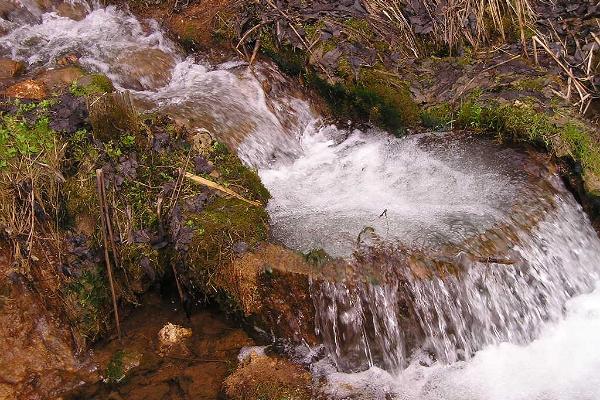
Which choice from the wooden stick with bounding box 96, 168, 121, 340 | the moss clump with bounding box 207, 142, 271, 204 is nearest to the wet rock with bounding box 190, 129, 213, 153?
the moss clump with bounding box 207, 142, 271, 204

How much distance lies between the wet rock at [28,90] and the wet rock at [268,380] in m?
3.27

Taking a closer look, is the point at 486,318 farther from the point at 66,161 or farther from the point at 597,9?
the point at 597,9

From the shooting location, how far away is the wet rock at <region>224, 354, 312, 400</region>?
149 inches

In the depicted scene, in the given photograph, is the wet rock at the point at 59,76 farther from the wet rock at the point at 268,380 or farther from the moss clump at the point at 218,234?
the wet rock at the point at 268,380

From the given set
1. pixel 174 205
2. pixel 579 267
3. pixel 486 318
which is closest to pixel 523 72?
pixel 579 267

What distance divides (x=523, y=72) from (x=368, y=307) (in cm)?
388

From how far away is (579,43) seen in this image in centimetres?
661

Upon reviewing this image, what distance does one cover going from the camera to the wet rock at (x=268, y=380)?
12.4 feet

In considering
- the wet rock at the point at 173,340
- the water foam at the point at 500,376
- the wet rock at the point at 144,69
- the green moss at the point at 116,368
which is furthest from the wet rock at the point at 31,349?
the wet rock at the point at 144,69

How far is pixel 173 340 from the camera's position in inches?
165

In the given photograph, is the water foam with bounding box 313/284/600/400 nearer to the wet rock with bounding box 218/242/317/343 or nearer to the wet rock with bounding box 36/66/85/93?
the wet rock with bounding box 218/242/317/343

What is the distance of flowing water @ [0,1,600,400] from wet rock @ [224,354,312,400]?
0.16 meters

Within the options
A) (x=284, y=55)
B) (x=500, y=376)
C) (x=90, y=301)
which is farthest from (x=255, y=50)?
(x=500, y=376)

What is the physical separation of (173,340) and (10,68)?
3.71 metres
